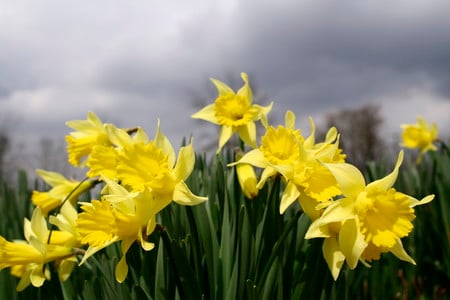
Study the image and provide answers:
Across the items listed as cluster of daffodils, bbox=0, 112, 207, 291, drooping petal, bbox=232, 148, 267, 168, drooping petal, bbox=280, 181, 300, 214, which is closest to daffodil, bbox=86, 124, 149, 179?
cluster of daffodils, bbox=0, 112, 207, 291

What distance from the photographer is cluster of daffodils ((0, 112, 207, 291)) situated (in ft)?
3.20

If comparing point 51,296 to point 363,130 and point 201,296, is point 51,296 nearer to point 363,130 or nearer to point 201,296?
point 201,296

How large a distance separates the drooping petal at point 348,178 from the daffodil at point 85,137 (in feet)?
2.81

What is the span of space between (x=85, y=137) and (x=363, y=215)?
996 mm

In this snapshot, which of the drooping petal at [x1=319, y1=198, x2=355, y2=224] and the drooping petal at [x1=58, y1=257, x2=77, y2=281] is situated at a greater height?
the drooping petal at [x1=319, y1=198, x2=355, y2=224]

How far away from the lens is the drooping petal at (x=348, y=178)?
37.8 inches

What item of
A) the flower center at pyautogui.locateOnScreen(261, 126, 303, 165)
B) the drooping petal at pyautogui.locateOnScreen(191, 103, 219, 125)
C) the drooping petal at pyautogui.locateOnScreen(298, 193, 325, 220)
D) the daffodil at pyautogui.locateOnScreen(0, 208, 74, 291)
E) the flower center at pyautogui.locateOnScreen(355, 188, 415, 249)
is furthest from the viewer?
the drooping petal at pyautogui.locateOnScreen(191, 103, 219, 125)

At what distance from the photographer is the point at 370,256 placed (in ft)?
3.34

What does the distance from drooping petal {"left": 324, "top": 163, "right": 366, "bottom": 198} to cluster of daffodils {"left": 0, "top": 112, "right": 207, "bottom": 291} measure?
0.28 metres

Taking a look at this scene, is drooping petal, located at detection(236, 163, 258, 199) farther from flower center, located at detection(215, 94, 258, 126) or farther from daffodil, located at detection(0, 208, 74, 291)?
daffodil, located at detection(0, 208, 74, 291)

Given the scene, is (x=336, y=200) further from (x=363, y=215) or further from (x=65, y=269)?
(x=65, y=269)

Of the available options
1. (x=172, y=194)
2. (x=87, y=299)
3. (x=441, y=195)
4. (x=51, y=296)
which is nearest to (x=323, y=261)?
(x=172, y=194)

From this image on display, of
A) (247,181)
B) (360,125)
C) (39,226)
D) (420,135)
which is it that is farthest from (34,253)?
(360,125)

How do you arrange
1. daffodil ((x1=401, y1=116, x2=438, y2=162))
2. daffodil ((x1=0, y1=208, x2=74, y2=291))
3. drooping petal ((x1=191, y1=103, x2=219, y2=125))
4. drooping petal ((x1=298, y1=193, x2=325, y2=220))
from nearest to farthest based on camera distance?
drooping petal ((x1=298, y1=193, x2=325, y2=220)) < daffodil ((x1=0, y1=208, x2=74, y2=291)) < drooping petal ((x1=191, y1=103, x2=219, y2=125)) < daffodil ((x1=401, y1=116, x2=438, y2=162))
